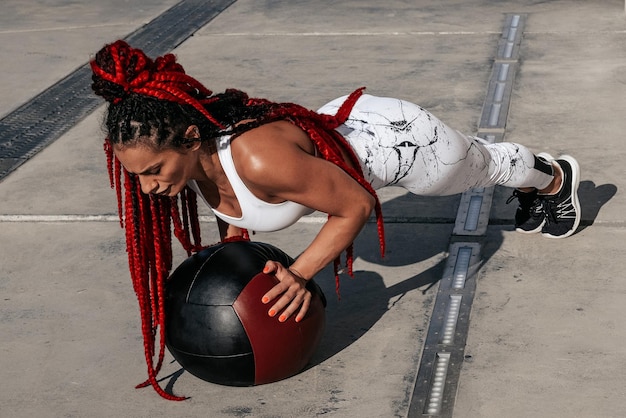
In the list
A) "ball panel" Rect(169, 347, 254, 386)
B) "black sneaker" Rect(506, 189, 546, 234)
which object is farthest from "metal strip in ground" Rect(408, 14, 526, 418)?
"ball panel" Rect(169, 347, 254, 386)

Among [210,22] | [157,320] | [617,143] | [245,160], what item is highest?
[245,160]

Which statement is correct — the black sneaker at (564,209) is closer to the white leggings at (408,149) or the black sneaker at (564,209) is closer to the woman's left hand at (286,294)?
the white leggings at (408,149)

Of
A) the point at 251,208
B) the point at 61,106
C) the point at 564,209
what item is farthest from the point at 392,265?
the point at 61,106

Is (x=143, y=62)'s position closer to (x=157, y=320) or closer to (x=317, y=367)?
(x=157, y=320)

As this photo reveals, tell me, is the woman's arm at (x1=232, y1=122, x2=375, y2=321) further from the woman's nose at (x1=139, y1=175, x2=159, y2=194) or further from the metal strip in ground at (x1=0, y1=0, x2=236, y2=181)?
the metal strip in ground at (x1=0, y1=0, x2=236, y2=181)

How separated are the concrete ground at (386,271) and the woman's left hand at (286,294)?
312mm

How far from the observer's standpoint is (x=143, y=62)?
10.6 ft

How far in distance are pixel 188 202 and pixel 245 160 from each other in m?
0.62

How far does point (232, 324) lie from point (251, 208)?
1.29ft

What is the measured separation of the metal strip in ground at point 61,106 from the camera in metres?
6.22

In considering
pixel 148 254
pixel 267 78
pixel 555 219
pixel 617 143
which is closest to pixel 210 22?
pixel 267 78

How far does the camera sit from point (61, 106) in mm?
6969

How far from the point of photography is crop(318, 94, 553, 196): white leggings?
12.3ft

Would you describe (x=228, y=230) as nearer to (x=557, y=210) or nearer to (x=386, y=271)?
(x=386, y=271)
